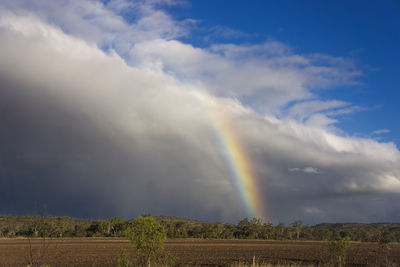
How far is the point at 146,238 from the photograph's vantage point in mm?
19250

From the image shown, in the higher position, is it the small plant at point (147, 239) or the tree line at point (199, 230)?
the small plant at point (147, 239)

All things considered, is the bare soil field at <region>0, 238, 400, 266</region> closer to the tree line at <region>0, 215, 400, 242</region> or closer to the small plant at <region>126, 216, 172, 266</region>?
the small plant at <region>126, 216, 172, 266</region>

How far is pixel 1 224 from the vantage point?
146m

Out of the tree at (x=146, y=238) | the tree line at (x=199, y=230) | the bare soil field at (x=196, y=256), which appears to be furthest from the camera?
the tree line at (x=199, y=230)

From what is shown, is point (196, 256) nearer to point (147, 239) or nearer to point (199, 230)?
point (147, 239)

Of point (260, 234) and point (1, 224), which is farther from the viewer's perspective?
point (260, 234)

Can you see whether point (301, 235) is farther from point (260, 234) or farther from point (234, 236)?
point (234, 236)

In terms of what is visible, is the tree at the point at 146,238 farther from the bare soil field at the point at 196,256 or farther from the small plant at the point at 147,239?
the bare soil field at the point at 196,256

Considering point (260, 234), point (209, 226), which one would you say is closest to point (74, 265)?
point (209, 226)

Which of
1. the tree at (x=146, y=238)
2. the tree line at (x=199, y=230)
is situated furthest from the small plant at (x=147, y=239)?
the tree line at (x=199, y=230)

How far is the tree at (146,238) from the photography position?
1922 cm

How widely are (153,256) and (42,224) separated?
8.66 metres

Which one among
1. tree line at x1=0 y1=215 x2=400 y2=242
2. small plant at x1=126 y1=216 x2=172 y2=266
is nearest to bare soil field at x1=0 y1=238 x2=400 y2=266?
small plant at x1=126 y1=216 x2=172 y2=266

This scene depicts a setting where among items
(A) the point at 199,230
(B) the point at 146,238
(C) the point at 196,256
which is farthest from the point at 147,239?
(A) the point at 199,230
